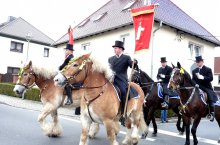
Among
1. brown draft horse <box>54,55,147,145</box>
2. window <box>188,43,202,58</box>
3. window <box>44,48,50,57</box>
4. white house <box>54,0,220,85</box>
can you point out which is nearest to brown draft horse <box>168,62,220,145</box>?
brown draft horse <box>54,55,147,145</box>

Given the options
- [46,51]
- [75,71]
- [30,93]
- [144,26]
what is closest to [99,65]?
[75,71]

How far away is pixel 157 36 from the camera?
18219 millimetres

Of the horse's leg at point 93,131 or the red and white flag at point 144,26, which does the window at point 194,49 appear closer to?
the red and white flag at point 144,26

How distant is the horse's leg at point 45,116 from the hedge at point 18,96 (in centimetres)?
1230

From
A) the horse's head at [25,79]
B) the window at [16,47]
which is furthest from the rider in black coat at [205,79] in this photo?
the window at [16,47]

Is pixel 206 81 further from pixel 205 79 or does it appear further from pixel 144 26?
pixel 144 26

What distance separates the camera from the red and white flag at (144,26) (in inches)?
295

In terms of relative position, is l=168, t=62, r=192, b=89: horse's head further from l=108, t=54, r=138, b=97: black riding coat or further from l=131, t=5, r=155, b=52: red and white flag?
l=108, t=54, r=138, b=97: black riding coat

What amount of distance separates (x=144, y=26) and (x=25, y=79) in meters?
3.59

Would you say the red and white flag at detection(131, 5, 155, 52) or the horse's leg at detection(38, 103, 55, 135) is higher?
the red and white flag at detection(131, 5, 155, 52)

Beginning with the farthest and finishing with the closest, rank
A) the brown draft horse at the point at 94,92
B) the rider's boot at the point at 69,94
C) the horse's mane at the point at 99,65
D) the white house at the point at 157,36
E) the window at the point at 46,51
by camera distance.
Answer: the window at the point at 46,51 → the white house at the point at 157,36 → the rider's boot at the point at 69,94 → the horse's mane at the point at 99,65 → the brown draft horse at the point at 94,92

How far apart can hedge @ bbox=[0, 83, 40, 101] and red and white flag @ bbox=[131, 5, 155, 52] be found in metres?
13.5

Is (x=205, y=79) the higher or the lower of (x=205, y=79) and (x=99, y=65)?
the lower

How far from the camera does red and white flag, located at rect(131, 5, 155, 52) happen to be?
7488 millimetres
